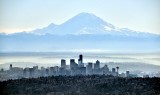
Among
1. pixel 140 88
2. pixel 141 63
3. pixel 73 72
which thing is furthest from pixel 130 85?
pixel 141 63

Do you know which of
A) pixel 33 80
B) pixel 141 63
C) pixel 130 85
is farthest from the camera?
pixel 141 63

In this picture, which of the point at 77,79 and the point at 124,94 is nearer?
the point at 124,94

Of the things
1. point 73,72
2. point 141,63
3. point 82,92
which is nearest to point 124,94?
point 82,92

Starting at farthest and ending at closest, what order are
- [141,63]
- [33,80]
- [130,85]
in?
[141,63] → [33,80] → [130,85]

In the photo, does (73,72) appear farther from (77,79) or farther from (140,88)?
(140,88)

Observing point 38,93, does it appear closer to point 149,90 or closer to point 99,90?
point 99,90

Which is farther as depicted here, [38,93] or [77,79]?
[77,79]
